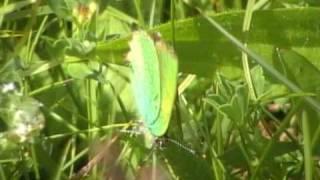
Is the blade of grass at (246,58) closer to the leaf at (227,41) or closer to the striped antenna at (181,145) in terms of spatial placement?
the leaf at (227,41)

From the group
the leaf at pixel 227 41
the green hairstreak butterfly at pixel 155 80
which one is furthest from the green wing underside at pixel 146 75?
the leaf at pixel 227 41

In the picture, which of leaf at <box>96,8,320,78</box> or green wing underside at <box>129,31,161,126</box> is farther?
leaf at <box>96,8,320,78</box>

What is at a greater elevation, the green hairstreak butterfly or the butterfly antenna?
the green hairstreak butterfly

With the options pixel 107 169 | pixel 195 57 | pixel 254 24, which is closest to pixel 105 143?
pixel 107 169

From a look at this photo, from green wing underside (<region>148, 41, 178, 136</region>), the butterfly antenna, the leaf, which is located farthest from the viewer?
the leaf

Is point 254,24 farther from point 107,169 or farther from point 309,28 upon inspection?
point 107,169

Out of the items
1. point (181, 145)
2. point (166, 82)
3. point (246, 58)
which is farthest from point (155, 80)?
point (246, 58)

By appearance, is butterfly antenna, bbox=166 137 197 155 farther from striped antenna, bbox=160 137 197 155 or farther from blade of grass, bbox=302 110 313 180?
blade of grass, bbox=302 110 313 180

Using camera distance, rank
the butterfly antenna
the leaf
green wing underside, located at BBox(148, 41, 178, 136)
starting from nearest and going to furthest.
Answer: green wing underside, located at BBox(148, 41, 178, 136), the butterfly antenna, the leaf

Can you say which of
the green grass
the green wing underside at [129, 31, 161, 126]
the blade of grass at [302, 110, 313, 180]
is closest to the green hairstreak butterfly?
the green wing underside at [129, 31, 161, 126]
